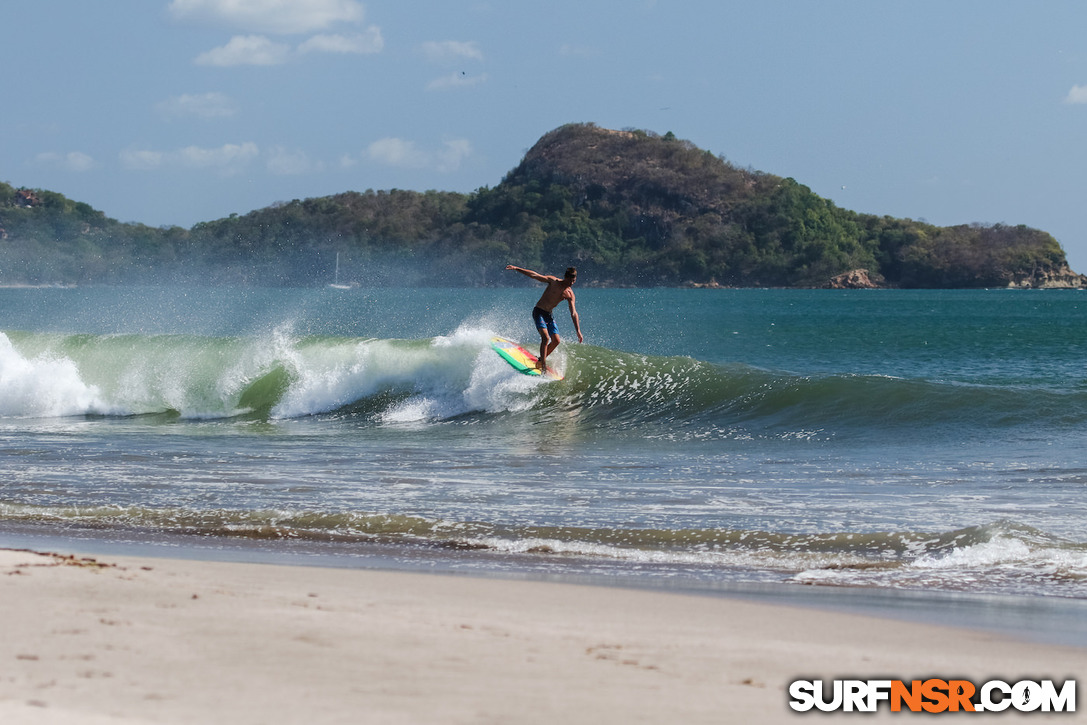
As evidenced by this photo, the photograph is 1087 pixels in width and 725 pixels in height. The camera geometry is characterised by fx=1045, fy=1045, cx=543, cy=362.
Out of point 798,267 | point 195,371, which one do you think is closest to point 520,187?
point 798,267

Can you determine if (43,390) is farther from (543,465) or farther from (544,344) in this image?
(543,465)

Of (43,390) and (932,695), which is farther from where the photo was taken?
(43,390)

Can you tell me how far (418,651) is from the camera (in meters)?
4.46

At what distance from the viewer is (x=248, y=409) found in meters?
18.3

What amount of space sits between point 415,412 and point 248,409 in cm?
316

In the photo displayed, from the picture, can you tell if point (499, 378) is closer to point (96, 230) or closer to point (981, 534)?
point (981, 534)

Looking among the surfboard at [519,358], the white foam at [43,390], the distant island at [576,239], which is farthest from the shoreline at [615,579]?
the distant island at [576,239]

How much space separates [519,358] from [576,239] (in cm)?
13534

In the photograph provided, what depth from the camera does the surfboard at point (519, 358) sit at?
17453mm

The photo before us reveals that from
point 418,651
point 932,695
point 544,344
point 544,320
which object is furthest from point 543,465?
point 932,695

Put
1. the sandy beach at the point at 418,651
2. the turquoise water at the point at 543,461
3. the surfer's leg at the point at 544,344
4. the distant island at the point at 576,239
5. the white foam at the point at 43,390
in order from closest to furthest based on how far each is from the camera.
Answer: the sandy beach at the point at 418,651, the turquoise water at the point at 543,461, the surfer's leg at the point at 544,344, the white foam at the point at 43,390, the distant island at the point at 576,239

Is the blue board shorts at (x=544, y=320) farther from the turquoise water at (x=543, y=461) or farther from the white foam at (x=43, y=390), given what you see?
the white foam at (x=43, y=390)

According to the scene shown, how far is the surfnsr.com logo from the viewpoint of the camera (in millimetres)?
4090

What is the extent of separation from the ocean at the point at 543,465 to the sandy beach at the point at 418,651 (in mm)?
995
